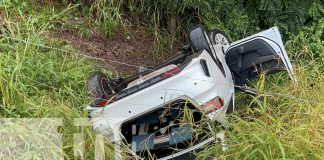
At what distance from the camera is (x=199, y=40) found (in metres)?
4.57

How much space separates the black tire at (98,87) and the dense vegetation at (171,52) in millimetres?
183

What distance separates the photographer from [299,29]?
6.17m

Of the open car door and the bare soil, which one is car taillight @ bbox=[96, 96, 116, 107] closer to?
the open car door

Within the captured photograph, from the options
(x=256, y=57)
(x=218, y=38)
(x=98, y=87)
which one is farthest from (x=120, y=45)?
(x=256, y=57)

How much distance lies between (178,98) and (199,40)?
2.84ft

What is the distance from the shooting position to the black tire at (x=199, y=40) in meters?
4.53

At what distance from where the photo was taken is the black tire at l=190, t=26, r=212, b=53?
178 inches

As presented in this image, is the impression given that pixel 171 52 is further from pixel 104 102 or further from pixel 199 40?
pixel 104 102

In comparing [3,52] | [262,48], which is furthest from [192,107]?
[3,52]

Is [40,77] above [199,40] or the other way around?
above

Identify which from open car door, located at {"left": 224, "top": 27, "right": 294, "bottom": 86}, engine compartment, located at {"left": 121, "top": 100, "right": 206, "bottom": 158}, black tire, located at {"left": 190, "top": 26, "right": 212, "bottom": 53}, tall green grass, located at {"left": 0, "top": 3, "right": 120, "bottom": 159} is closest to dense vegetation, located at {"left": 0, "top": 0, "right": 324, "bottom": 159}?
tall green grass, located at {"left": 0, "top": 3, "right": 120, "bottom": 159}

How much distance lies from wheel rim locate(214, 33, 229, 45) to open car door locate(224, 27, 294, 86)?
27cm

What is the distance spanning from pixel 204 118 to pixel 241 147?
385 mm

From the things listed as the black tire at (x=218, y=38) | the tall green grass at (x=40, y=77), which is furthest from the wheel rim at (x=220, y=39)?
the tall green grass at (x=40, y=77)
